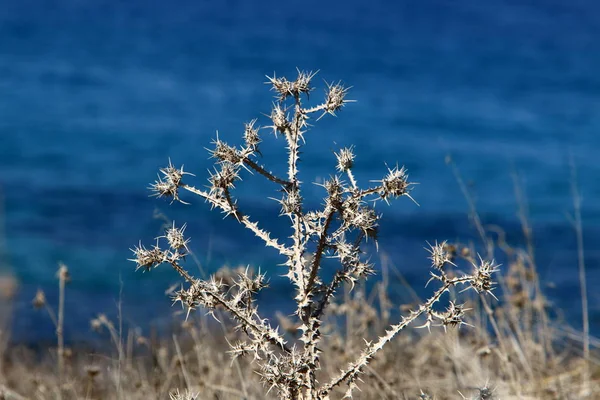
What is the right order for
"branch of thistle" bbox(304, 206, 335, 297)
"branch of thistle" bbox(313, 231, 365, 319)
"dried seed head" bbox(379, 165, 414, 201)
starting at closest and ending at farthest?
"dried seed head" bbox(379, 165, 414, 201)
"branch of thistle" bbox(304, 206, 335, 297)
"branch of thistle" bbox(313, 231, 365, 319)

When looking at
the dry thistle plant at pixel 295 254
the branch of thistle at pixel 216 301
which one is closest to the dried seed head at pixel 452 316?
the dry thistle plant at pixel 295 254

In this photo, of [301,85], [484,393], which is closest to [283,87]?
[301,85]

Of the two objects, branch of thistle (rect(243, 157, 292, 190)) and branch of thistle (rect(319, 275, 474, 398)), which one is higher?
branch of thistle (rect(243, 157, 292, 190))

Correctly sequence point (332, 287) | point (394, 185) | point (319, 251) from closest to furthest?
point (394, 185) → point (319, 251) → point (332, 287)

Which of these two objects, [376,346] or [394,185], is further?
[376,346]

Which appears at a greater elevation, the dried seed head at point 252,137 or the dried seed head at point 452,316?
the dried seed head at point 252,137

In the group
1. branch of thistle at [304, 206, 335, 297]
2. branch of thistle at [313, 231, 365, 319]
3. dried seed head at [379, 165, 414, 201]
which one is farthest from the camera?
branch of thistle at [313, 231, 365, 319]

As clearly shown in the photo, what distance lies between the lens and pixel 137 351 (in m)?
8.09

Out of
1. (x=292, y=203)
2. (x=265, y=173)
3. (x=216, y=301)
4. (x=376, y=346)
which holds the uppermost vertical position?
(x=265, y=173)

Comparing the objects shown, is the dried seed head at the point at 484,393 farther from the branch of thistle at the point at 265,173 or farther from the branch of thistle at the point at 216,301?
the branch of thistle at the point at 265,173

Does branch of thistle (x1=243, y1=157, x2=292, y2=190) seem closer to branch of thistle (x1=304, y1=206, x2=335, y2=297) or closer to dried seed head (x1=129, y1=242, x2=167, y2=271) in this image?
branch of thistle (x1=304, y1=206, x2=335, y2=297)

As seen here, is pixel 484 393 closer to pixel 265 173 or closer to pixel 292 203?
pixel 292 203

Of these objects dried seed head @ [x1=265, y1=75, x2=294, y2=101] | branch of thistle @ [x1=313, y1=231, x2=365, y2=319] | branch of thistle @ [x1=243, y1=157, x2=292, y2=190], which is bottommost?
branch of thistle @ [x1=313, y1=231, x2=365, y2=319]

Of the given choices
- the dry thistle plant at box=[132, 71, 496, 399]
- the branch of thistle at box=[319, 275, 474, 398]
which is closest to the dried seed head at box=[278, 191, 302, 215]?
the dry thistle plant at box=[132, 71, 496, 399]
